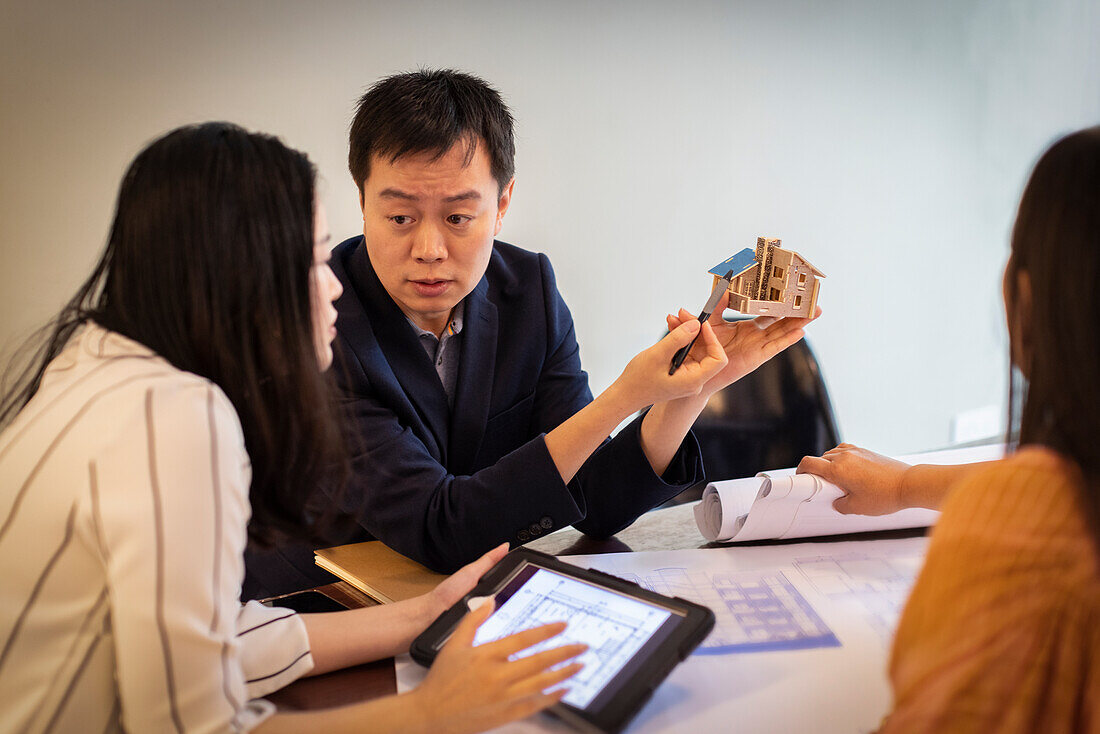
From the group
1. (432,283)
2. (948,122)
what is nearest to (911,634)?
(432,283)

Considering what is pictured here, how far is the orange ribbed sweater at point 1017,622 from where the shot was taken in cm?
66

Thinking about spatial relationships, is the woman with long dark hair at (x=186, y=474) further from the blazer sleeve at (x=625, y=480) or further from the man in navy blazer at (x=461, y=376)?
the blazer sleeve at (x=625, y=480)

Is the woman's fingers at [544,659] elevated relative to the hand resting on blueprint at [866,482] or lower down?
elevated

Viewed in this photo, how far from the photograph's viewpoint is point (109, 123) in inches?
85.2

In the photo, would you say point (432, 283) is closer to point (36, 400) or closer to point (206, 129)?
point (206, 129)

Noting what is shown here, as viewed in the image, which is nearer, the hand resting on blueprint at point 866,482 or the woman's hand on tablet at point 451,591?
the woman's hand on tablet at point 451,591

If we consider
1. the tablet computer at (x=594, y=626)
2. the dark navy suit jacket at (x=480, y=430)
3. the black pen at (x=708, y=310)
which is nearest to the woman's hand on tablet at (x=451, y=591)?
the tablet computer at (x=594, y=626)

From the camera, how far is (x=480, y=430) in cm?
155

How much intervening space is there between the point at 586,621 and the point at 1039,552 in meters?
0.47

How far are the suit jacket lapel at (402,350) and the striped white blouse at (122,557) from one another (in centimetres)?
71

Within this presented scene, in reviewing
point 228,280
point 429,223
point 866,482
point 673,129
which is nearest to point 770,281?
point 866,482

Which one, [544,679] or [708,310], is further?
[708,310]

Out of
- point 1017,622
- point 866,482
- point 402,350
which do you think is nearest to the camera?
point 1017,622

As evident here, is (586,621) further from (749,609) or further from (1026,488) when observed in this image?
(1026,488)
